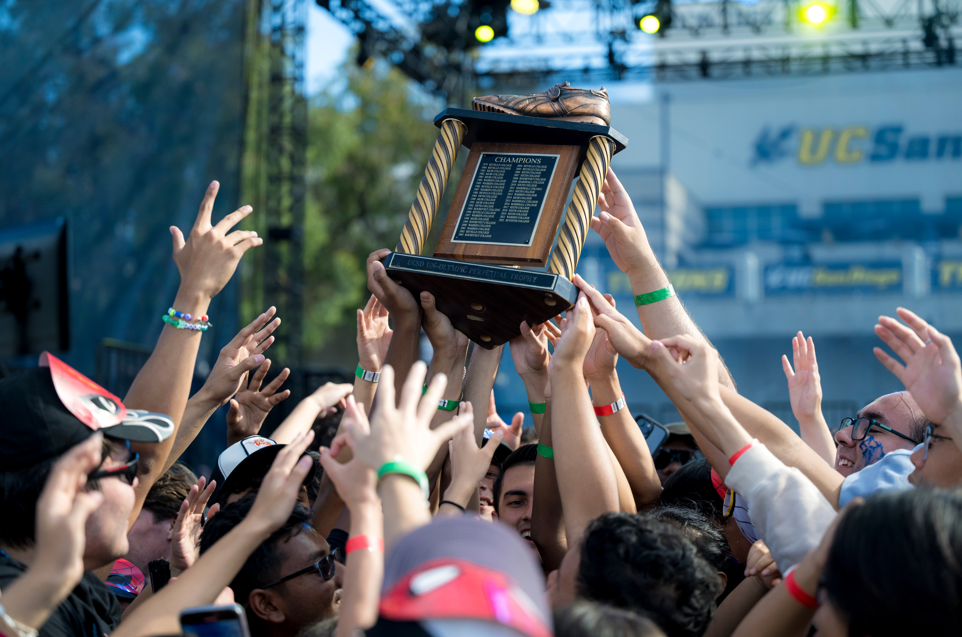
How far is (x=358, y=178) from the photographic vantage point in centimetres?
2538

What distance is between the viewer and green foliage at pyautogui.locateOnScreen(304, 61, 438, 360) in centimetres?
2428

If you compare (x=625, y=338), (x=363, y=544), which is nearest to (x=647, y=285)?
(x=625, y=338)

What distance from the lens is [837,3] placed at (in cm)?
1274

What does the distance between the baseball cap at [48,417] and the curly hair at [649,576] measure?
1358 millimetres

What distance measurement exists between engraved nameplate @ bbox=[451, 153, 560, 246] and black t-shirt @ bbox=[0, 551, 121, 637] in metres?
1.86

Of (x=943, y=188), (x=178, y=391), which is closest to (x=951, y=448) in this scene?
(x=178, y=391)

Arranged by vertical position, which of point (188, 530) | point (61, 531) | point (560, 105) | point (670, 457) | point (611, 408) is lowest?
point (670, 457)

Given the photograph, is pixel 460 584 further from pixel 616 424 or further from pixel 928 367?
pixel 616 424

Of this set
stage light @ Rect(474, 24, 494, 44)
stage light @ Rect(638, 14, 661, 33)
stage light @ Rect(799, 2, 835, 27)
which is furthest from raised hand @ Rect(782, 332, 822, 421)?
stage light @ Rect(799, 2, 835, 27)

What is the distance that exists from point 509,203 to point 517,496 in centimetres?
142

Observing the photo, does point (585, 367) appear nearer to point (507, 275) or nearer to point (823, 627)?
point (507, 275)

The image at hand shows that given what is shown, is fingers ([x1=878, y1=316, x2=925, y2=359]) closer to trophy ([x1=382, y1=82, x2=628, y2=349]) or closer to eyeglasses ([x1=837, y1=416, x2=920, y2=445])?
eyeglasses ([x1=837, y1=416, x2=920, y2=445])

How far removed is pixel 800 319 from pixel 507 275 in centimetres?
1587

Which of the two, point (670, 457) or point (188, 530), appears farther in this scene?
point (670, 457)
